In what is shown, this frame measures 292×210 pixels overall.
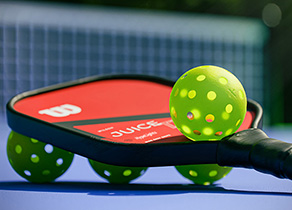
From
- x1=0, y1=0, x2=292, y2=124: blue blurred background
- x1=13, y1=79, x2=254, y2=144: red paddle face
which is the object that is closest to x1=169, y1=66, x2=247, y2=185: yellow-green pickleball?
x1=13, y1=79, x2=254, y2=144: red paddle face

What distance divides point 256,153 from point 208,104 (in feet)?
0.92

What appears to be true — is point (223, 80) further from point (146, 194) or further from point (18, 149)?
point (18, 149)

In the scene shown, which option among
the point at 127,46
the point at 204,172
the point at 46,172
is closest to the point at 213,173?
the point at 204,172

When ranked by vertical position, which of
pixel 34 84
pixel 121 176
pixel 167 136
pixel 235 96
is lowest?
pixel 34 84

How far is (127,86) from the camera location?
287 cm

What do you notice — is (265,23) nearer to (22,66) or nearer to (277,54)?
(277,54)

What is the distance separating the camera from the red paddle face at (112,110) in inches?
78.4

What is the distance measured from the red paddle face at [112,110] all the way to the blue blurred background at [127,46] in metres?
3.30

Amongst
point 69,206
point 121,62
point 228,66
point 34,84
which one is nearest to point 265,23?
point 228,66

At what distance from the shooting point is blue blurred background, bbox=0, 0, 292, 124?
19.3ft

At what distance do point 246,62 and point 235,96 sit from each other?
16.9 feet

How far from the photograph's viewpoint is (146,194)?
189 cm

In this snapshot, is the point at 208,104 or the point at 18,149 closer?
the point at 208,104

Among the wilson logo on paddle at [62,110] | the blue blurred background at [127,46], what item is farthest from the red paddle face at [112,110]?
the blue blurred background at [127,46]
